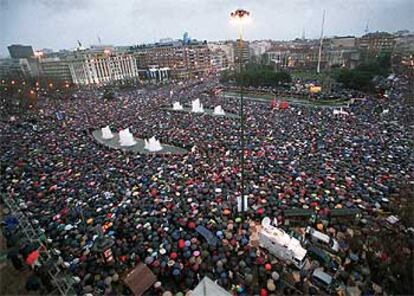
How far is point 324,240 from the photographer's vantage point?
32.4ft

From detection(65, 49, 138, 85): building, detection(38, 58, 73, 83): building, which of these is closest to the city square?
detection(65, 49, 138, 85): building

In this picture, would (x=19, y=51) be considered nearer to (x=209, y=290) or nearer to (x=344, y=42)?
(x=344, y=42)

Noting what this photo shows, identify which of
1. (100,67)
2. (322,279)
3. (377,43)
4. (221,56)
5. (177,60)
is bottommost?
(322,279)

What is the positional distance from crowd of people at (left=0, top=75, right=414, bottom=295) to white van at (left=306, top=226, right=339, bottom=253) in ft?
2.56

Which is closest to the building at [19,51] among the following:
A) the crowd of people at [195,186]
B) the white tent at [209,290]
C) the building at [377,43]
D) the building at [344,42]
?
the crowd of people at [195,186]

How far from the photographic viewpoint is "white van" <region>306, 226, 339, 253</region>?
9766 millimetres

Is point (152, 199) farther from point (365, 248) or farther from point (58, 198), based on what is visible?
point (365, 248)

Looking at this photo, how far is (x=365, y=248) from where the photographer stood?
378 inches

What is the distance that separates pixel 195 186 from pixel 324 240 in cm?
746

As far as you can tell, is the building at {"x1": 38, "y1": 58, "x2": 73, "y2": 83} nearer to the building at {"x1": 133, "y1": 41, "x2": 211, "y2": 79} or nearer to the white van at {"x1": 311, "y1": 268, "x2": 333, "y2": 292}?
the building at {"x1": 133, "y1": 41, "x2": 211, "y2": 79}

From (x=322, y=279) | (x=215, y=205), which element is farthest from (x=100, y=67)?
(x=322, y=279)

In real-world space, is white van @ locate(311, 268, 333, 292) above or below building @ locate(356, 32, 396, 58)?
below

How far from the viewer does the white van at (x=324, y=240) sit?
9766 mm

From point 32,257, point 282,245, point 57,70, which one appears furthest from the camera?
point 57,70
